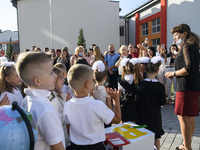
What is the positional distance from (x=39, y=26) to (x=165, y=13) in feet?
50.3

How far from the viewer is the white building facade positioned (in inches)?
856

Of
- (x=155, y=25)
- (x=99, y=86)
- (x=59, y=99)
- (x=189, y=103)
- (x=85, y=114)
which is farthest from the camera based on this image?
(x=155, y=25)

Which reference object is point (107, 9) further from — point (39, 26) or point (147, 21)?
point (39, 26)

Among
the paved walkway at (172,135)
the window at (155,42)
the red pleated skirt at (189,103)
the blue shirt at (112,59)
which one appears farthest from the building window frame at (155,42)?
the red pleated skirt at (189,103)

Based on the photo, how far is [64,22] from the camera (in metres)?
22.1

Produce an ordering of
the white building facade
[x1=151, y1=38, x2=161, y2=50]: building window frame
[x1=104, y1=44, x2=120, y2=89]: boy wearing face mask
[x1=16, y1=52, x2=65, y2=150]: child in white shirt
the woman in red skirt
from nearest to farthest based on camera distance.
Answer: [x1=16, y1=52, x2=65, y2=150]: child in white shirt < the woman in red skirt < [x1=104, y1=44, x2=120, y2=89]: boy wearing face mask < [x1=151, y1=38, x2=161, y2=50]: building window frame < the white building facade

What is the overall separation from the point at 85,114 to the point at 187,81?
183cm

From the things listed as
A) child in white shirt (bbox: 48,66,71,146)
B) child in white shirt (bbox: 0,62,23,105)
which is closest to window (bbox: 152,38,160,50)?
child in white shirt (bbox: 48,66,71,146)

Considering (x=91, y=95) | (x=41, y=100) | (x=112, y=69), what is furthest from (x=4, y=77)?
(x=112, y=69)

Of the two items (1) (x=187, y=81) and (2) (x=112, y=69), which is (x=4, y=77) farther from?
(2) (x=112, y=69)

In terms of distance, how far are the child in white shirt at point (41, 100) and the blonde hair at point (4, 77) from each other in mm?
1366

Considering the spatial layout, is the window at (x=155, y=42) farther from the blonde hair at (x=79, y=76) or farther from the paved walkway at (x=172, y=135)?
the blonde hair at (x=79, y=76)

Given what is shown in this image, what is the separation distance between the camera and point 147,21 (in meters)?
18.7

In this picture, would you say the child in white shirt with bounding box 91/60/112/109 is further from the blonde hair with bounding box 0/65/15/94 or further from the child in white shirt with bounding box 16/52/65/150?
the child in white shirt with bounding box 16/52/65/150
